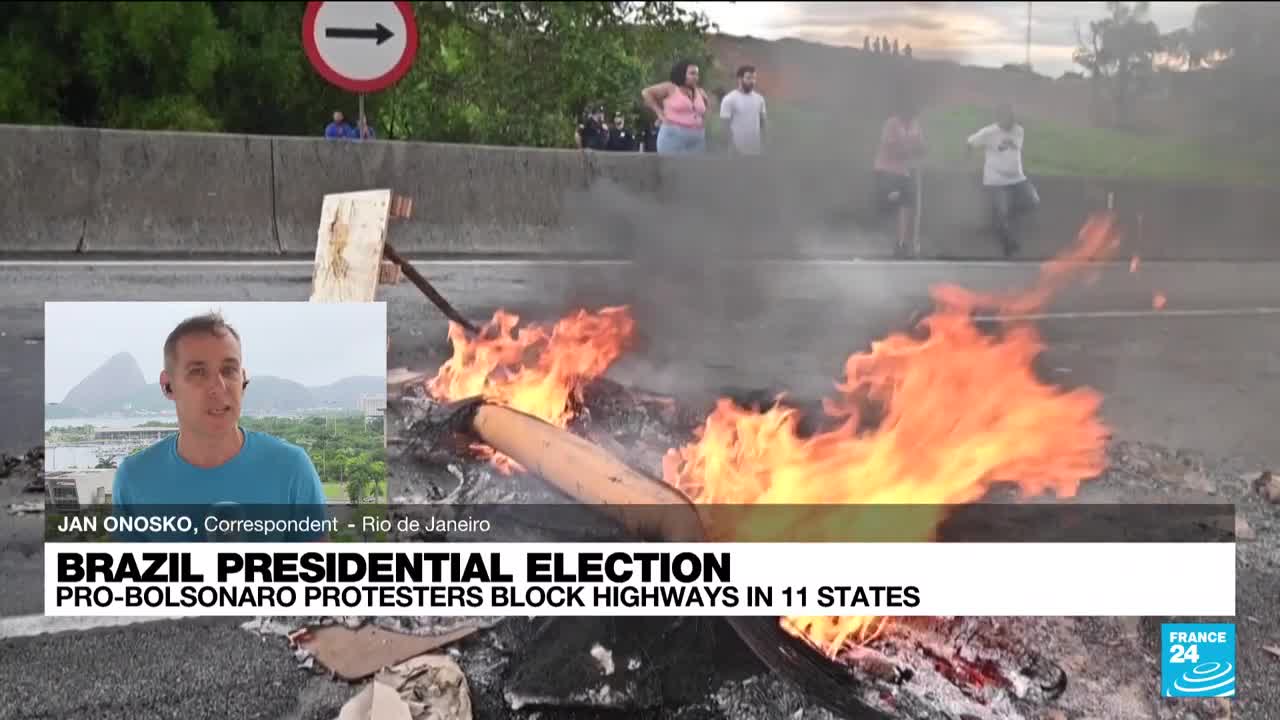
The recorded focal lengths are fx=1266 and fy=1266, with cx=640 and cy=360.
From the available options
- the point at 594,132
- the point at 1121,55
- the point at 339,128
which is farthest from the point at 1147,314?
the point at 339,128

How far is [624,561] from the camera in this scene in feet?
6.59

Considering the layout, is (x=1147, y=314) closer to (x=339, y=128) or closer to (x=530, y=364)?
(x=530, y=364)

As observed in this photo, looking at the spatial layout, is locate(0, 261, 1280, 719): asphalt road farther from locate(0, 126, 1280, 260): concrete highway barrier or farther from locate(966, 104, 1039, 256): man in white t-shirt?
locate(966, 104, 1039, 256): man in white t-shirt

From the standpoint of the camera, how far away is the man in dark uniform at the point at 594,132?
5602 mm

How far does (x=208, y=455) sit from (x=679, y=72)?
11.9 ft

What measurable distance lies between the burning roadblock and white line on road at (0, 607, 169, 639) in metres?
0.43

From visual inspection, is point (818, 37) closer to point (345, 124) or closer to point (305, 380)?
point (305, 380)

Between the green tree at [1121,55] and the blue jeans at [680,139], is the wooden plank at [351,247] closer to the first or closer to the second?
the green tree at [1121,55]

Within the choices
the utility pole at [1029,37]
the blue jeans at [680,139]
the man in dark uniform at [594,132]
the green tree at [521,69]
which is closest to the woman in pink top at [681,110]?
the blue jeans at [680,139]

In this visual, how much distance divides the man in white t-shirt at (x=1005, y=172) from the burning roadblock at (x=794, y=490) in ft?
1.04

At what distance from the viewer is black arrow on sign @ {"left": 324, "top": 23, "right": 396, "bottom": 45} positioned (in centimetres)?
361

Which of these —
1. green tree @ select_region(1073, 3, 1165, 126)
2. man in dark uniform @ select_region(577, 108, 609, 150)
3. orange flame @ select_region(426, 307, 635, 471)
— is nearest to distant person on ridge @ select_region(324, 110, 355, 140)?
man in dark uniform @ select_region(577, 108, 609, 150)

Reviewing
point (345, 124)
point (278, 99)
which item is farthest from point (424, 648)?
point (278, 99)

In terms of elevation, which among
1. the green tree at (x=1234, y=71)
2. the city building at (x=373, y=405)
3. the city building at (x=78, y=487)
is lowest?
the city building at (x=78, y=487)
